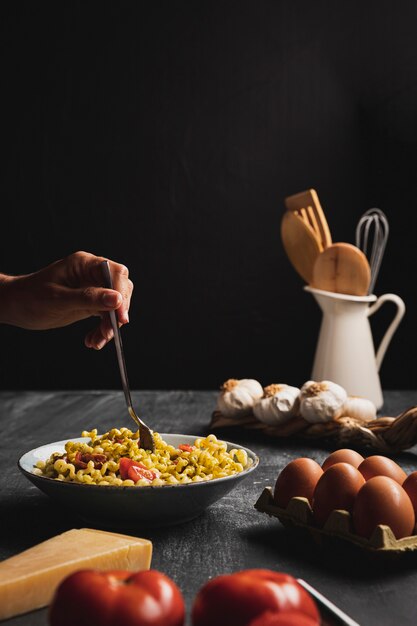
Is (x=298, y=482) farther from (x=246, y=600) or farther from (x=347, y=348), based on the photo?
(x=347, y=348)

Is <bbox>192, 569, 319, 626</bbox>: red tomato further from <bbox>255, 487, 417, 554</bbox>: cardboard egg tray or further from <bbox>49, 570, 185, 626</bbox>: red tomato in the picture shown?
<bbox>255, 487, 417, 554</bbox>: cardboard egg tray

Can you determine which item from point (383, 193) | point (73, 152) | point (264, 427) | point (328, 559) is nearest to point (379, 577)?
point (328, 559)

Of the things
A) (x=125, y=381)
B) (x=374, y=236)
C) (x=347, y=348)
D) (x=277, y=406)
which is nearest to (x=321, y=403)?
(x=277, y=406)

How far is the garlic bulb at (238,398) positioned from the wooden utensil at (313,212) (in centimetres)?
54

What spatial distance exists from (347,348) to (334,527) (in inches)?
41.3

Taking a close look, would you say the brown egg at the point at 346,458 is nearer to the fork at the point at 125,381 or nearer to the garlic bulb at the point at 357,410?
the fork at the point at 125,381

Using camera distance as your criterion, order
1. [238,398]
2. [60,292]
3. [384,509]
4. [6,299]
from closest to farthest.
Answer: [384,509] < [60,292] < [6,299] < [238,398]

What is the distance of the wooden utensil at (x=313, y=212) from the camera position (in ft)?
6.73

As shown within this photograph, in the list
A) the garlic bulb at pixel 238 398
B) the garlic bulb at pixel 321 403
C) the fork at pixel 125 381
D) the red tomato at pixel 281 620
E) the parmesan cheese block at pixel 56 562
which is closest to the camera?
the red tomato at pixel 281 620

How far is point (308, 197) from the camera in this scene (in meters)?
2.05

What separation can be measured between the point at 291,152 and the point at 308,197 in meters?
0.65

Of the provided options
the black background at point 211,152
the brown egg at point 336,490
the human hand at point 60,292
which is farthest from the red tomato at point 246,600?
the black background at point 211,152

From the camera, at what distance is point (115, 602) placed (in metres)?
0.55

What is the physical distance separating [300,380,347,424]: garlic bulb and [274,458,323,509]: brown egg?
0.56m
